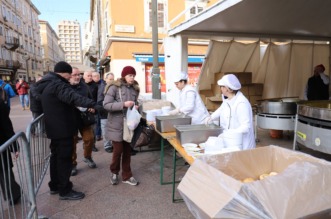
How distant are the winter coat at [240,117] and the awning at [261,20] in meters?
1.84

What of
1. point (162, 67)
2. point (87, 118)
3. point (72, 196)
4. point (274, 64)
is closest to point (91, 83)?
point (87, 118)

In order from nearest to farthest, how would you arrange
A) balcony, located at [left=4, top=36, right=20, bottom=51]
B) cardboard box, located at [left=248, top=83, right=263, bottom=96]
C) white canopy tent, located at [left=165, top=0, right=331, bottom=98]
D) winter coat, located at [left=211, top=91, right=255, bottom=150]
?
winter coat, located at [left=211, top=91, right=255, bottom=150] < white canopy tent, located at [left=165, top=0, right=331, bottom=98] < cardboard box, located at [left=248, top=83, right=263, bottom=96] < balcony, located at [left=4, top=36, right=20, bottom=51]

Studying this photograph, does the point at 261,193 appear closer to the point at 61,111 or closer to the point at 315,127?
the point at 61,111

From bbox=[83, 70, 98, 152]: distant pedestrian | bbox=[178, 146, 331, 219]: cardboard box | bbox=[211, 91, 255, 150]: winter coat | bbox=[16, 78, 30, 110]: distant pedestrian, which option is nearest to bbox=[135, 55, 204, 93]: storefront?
bbox=[16, 78, 30, 110]: distant pedestrian

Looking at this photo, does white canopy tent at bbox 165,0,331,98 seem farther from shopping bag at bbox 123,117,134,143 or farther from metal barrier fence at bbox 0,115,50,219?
metal barrier fence at bbox 0,115,50,219

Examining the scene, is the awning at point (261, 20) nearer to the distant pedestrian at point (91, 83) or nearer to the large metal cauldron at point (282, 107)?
the large metal cauldron at point (282, 107)

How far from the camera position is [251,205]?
1.20 metres

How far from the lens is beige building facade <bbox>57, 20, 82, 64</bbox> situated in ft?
436

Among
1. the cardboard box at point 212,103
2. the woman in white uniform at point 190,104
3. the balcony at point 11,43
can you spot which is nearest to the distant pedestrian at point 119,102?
the woman in white uniform at point 190,104

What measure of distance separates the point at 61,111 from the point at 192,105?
188cm

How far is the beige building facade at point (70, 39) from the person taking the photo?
436 feet

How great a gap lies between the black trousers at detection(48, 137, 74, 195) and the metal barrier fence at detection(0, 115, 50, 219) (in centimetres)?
25

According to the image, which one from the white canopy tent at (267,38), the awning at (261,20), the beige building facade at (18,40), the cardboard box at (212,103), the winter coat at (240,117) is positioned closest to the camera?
the winter coat at (240,117)

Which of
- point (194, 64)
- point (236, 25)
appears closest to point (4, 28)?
point (194, 64)
